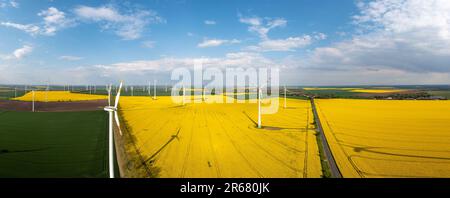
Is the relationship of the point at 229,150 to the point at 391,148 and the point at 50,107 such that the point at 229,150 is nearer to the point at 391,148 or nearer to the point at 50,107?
the point at 391,148

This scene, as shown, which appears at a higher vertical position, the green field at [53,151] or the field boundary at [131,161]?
the green field at [53,151]

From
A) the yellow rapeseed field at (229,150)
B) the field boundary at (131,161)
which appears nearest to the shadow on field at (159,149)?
the yellow rapeseed field at (229,150)

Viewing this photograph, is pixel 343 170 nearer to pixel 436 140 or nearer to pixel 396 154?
pixel 396 154

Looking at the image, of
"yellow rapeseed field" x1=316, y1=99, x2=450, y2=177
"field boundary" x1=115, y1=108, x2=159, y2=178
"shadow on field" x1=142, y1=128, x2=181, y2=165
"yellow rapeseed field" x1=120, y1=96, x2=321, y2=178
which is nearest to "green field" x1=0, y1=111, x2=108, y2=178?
"field boundary" x1=115, y1=108, x2=159, y2=178

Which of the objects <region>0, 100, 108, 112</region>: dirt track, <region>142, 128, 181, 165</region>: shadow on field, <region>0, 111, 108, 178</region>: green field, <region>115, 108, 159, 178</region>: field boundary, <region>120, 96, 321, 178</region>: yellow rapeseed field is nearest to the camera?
<region>115, 108, 159, 178</region>: field boundary

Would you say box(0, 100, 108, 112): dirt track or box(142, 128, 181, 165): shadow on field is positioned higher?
box(0, 100, 108, 112): dirt track

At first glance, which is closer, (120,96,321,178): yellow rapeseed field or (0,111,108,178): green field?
(0,111,108,178): green field

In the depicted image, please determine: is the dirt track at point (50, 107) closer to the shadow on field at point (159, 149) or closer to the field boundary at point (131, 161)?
the field boundary at point (131, 161)

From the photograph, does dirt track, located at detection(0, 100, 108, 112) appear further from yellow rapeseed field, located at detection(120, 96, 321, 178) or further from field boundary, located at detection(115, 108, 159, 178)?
field boundary, located at detection(115, 108, 159, 178)
